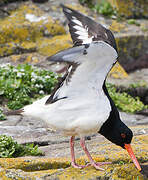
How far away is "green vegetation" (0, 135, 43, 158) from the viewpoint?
14.2 feet

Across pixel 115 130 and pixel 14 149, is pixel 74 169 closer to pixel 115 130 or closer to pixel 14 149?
pixel 115 130

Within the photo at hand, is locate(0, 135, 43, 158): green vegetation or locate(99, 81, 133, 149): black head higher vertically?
locate(99, 81, 133, 149): black head

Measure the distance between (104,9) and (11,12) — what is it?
8.06 ft

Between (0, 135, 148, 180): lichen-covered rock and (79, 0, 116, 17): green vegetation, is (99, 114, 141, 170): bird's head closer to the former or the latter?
(0, 135, 148, 180): lichen-covered rock

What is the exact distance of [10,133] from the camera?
16.4ft

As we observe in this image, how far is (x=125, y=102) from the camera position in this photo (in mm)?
6965

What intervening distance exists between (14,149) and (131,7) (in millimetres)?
7188

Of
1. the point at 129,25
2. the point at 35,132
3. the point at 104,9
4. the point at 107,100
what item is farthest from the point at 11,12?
the point at 107,100

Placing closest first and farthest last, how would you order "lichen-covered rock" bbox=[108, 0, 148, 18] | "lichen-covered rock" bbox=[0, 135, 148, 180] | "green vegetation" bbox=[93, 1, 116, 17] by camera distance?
"lichen-covered rock" bbox=[0, 135, 148, 180] → "green vegetation" bbox=[93, 1, 116, 17] → "lichen-covered rock" bbox=[108, 0, 148, 18]

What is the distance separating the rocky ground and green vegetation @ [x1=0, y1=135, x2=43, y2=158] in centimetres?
16

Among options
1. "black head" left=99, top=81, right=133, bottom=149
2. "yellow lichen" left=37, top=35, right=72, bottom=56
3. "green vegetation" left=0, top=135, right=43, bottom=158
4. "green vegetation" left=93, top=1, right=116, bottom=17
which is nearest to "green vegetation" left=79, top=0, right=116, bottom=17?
"green vegetation" left=93, top=1, right=116, bottom=17

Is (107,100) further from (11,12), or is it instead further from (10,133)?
(11,12)

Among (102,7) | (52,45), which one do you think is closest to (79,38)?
(52,45)

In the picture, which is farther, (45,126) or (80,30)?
(45,126)
